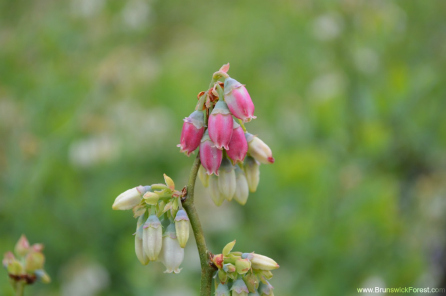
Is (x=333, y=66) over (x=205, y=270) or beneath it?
over

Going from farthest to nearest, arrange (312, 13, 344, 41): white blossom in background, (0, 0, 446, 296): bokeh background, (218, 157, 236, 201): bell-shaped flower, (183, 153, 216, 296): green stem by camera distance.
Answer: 1. (312, 13, 344, 41): white blossom in background
2. (0, 0, 446, 296): bokeh background
3. (218, 157, 236, 201): bell-shaped flower
4. (183, 153, 216, 296): green stem

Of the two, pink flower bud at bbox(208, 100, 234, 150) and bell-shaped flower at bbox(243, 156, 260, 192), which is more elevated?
pink flower bud at bbox(208, 100, 234, 150)

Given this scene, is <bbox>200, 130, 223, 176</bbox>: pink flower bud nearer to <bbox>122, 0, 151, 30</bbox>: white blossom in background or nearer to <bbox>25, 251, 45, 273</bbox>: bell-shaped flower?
<bbox>25, 251, 45, 273</bbox>: bell-shaped flower

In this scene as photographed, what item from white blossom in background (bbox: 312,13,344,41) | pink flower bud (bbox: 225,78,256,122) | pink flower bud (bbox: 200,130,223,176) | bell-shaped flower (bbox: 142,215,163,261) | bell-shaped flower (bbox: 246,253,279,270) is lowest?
bell-shaped flower (bbox: 246,253,279,270)

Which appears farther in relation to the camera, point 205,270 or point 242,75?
point 242,75

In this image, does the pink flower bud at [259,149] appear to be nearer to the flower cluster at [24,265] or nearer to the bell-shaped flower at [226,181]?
the bell-shaped flower at [226,181]

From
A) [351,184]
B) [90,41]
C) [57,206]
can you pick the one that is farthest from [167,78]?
[351,184]

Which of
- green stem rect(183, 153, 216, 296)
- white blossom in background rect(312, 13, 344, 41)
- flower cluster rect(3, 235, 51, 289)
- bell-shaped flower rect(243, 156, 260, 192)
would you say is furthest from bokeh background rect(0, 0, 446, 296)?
green stem rect(183, 153, 216, 296)

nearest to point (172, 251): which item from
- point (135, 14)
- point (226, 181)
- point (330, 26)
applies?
point (226, 181)

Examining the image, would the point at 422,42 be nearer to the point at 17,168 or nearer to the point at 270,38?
the point at 270,38
